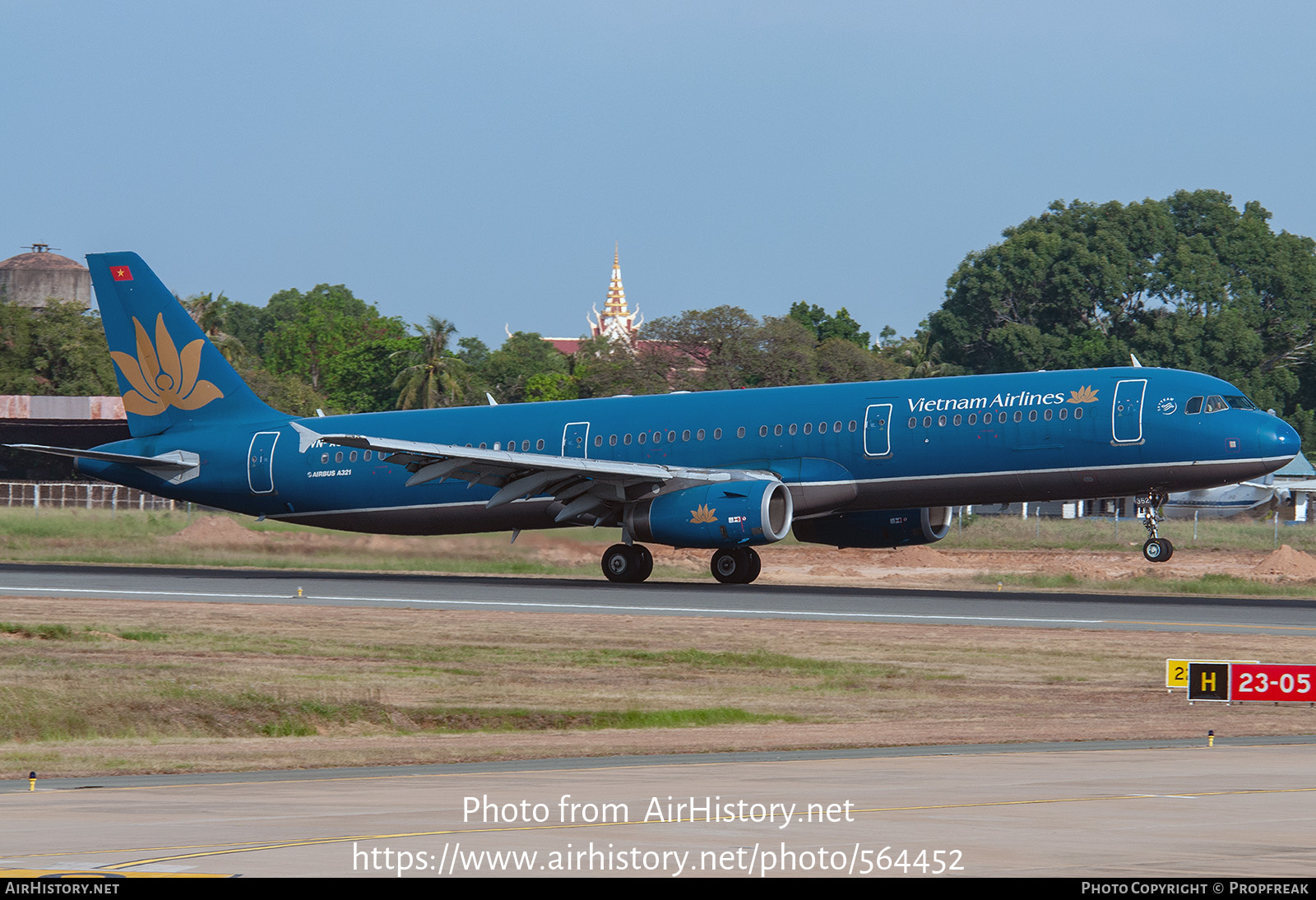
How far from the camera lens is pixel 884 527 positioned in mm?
39094

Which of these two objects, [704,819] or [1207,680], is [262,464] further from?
[704,819]

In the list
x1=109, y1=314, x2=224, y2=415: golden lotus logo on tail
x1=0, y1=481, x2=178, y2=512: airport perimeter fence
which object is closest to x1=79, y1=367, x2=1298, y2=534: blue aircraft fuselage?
x1=109, y1=314, x2=224, y2=415: golden lotus logo on tail

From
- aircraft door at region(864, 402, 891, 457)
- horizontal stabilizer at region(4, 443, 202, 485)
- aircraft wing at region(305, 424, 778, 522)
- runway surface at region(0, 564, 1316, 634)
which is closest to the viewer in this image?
runway surface at region(0, 564, 1316, 634)

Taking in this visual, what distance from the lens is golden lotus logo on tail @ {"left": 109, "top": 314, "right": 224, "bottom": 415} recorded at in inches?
1730

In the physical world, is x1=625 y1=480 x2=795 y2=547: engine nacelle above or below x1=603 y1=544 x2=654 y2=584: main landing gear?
above

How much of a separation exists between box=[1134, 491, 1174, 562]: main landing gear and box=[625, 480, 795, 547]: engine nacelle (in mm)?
7421

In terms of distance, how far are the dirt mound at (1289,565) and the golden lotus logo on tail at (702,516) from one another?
2081 centimetres

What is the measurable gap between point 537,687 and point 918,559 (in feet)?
111

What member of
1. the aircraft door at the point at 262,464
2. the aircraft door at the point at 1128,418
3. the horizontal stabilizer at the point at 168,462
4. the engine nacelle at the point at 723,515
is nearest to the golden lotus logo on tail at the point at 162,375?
the horizontal stabilizer at the point at 168,462

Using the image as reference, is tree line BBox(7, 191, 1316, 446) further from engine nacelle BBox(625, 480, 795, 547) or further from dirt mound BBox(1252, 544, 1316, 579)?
engine nacelle BBox(625, 480, 795, 547)

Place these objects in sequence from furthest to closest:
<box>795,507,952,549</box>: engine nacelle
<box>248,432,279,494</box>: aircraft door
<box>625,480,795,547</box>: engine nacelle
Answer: <box>248,432,279,494</box>: aircraft door, <box>795,507,952,549</box>: engine nacelle, <box>625,480,795,547</box>: engine nacelle

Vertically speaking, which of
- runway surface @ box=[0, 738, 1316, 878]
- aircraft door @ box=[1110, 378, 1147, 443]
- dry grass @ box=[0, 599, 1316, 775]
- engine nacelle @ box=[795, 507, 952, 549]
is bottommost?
dry grass @ box=[0, 599, 1316, 775]

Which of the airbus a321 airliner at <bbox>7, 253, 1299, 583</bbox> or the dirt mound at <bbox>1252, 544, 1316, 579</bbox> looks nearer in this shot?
the airbus a321 airliner at <bbox>7, 253, 1299, 583</bbox>

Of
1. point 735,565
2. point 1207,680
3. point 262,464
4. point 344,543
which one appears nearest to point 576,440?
point 735,565
